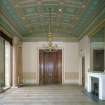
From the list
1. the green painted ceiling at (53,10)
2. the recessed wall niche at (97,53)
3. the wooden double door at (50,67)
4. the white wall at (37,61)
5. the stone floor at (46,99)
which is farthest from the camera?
the wooden double door at (50,67)

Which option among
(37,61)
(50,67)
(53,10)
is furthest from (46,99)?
(50,67)

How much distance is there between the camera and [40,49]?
657 inches

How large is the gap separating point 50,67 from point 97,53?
5977 mm

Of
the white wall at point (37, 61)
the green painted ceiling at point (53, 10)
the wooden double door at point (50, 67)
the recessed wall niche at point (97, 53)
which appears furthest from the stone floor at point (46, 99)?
the wooden double door at point (50, 67)

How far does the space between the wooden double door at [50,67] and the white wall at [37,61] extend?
48 cm

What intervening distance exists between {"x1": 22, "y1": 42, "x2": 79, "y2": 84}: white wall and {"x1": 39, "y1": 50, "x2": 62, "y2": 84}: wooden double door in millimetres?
479

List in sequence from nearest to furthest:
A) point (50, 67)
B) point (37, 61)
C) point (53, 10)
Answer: point (53, 10) → point (37, 61) → point (50, 67)

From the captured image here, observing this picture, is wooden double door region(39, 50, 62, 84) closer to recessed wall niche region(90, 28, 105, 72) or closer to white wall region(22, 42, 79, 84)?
white wall region(22, 42, 79, 84)

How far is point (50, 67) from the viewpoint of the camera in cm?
1739

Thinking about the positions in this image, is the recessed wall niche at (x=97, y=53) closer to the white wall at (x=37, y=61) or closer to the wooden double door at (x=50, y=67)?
the white wall at (x=37, y=61)

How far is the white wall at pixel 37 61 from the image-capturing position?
16.5 m

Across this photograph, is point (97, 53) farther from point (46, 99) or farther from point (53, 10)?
point (46, 99)

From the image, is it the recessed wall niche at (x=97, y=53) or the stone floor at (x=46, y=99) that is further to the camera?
the recessed wall niche at (x=97, y=53)

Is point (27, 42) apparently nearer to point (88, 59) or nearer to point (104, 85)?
point (88, 59)
